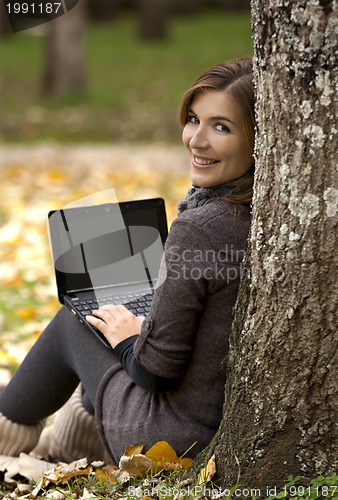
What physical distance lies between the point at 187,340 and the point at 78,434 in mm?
997

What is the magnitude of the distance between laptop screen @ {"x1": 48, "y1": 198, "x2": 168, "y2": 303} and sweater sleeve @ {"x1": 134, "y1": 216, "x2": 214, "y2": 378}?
1.90 ft

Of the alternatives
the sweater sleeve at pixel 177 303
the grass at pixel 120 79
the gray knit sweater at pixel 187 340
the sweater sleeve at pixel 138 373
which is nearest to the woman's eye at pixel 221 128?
the gray knit sweater at pixel 187 340

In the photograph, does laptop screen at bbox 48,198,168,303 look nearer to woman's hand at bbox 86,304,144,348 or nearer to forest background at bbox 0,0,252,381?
woman's hand at bbox 86,304,144,348

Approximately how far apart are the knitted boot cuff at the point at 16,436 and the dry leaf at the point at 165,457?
0.74 metres

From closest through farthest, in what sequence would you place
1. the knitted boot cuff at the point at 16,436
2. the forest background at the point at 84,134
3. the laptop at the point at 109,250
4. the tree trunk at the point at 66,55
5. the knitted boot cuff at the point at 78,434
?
the laptop at the point at 109,250, the knitted boot cuff at the point at 16,436, the knitted boot cuff at the point at 78,434, the forest background at the point at 84,134, the tree trunk at the point at 66,55

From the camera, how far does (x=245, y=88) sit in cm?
205

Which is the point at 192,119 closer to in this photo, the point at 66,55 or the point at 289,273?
the point at 289,273

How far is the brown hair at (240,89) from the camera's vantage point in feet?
6.72

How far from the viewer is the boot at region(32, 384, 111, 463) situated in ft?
9.23

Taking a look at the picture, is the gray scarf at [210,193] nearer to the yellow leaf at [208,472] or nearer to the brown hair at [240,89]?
the brown hair at [240,89]

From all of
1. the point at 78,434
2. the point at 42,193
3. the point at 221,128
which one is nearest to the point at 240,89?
the point at 221,128

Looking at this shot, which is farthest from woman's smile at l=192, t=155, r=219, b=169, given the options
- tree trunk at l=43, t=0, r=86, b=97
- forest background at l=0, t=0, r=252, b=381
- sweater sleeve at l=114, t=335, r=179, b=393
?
tree trunk at l=43, t=0, r=86, b=97

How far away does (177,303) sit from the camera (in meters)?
1.97
